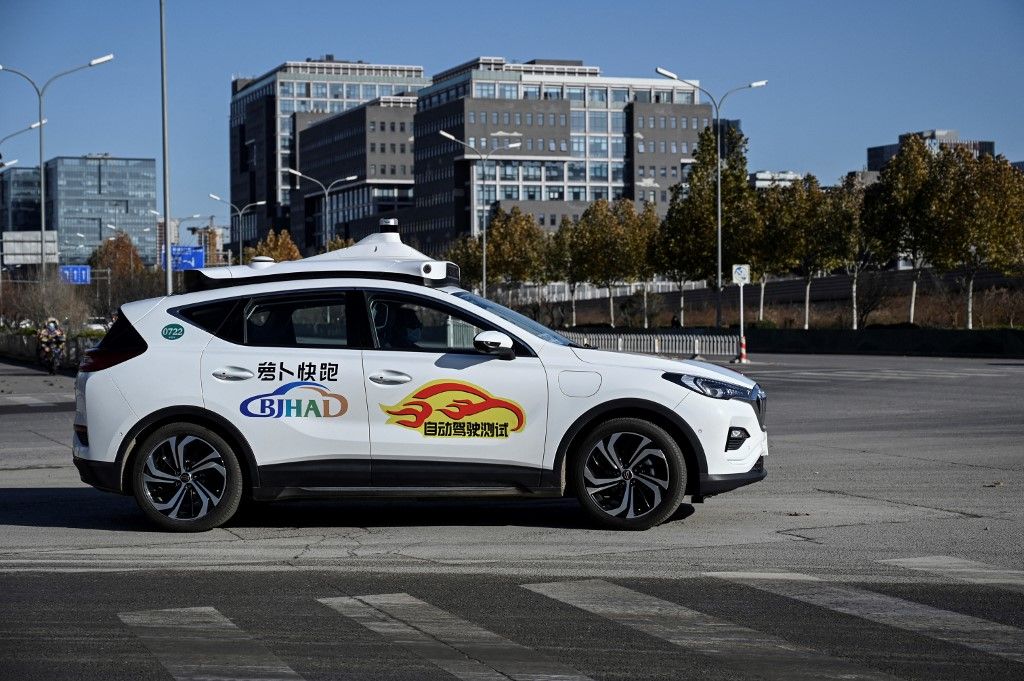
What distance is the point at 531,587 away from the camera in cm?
756

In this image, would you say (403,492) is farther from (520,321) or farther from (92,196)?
(92,196)

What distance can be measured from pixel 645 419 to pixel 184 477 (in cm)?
306

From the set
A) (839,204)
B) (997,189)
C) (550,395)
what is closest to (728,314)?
(839,204)

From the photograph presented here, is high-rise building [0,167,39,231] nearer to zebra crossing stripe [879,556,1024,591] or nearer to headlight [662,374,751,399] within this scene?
headlight [662,374,751,399]

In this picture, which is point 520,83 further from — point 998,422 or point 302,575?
point 302,575

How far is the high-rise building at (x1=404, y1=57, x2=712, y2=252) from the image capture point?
15800 centimetres

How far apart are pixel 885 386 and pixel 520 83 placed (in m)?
140

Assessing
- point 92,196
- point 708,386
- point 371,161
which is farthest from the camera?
point 92,196

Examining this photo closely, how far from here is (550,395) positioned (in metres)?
9.15

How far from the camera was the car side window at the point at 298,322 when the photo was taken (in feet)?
30.8

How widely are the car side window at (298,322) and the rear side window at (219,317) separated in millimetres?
67

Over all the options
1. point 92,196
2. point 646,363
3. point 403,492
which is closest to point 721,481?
point 646,363

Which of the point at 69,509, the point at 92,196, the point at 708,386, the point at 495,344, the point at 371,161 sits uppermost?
the point at 371,161

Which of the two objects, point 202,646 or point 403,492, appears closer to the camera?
point 202,646
